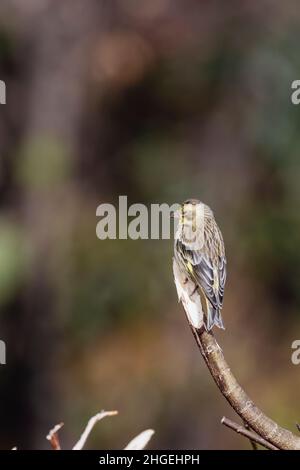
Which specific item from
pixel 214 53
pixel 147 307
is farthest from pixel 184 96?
pixel 147 307

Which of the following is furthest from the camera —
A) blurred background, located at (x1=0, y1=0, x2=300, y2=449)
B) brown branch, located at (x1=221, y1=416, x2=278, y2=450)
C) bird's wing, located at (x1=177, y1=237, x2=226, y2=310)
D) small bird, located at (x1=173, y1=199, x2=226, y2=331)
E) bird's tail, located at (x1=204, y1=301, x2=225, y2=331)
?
blurred background, located at (x1=0, y1=0, x2=300, y2=449)

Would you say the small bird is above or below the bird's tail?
above

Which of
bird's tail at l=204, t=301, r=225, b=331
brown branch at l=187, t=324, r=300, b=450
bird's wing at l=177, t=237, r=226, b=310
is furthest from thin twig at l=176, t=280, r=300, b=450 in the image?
bird's wing at l=177, t=237, r=226, b=310

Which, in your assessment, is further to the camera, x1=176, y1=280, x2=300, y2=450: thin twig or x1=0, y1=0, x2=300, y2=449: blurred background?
x1=0, y1=0, x2=300, y2=449: blurred background

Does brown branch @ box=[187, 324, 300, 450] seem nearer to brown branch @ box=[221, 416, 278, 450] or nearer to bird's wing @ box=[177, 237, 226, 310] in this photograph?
brown branch @ box=[221, 416, 278, 450]

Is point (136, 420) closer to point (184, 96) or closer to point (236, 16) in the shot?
point (184, 96)

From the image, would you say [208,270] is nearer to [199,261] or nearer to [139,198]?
[199,261]
